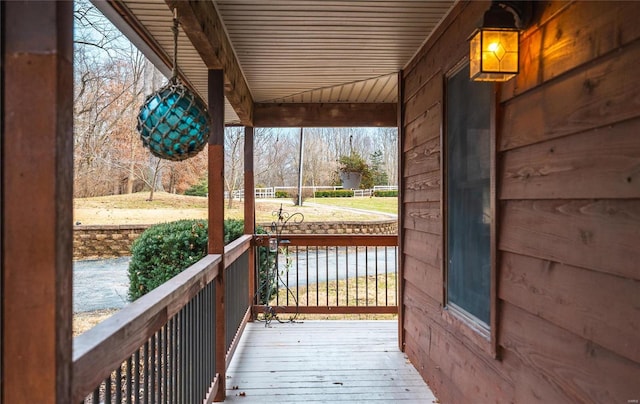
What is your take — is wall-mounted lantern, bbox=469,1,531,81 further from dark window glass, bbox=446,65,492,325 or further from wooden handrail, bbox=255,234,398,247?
wooden handrail, bbox=255,234,398,247

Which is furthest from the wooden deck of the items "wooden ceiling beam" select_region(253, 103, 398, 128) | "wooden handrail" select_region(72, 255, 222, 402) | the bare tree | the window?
the bare tree

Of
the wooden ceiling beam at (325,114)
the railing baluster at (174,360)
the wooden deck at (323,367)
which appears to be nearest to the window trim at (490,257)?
the wooden deck at (323,367)

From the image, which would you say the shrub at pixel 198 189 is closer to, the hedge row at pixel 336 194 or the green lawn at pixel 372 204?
the green lawn at pixel 372 204

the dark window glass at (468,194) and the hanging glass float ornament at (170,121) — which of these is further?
the dark window glass at (468,194)

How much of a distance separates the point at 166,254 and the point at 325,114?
2.61 metres

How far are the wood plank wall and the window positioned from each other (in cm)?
16

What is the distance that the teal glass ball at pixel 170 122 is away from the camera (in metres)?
1.72

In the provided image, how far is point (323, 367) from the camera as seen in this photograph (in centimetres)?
319

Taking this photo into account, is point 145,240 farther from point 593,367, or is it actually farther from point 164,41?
point 593,367

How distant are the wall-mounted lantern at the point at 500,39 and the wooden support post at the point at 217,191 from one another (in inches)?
64.4

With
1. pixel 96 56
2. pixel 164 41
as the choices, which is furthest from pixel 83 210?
pixel 164 41

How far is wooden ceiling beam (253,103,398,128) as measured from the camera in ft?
14.9

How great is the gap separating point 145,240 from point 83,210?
6.90 metres

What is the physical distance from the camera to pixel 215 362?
2680mm
